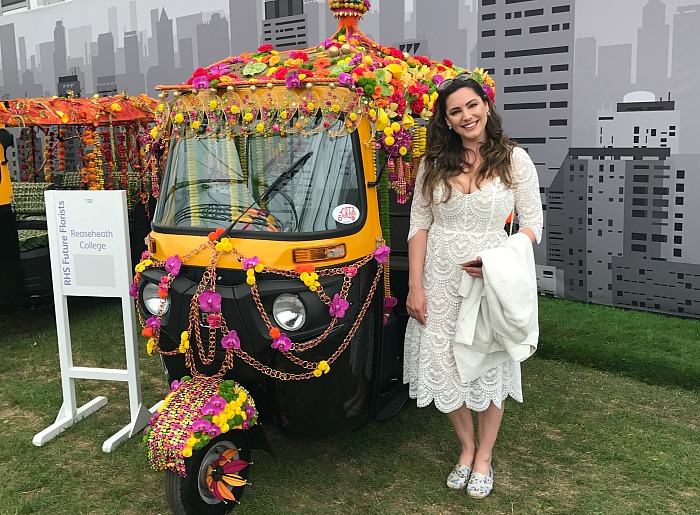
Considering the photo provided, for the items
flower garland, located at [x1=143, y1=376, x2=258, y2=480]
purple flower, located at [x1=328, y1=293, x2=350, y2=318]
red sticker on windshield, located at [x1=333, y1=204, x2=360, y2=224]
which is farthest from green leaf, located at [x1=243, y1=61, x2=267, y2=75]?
flower garland, located at [x1=143, y1=376, x2=258, y2=480]

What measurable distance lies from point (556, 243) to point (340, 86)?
3968mm

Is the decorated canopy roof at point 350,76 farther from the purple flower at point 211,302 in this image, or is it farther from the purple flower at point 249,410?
the purple flower at point 249,410

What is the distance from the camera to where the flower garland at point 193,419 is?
9.21 feet

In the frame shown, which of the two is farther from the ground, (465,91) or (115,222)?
(465,91)

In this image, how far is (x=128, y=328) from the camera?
398 cm

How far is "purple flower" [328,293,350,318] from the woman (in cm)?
41

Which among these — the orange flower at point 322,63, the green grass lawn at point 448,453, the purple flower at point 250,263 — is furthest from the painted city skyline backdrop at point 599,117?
the purple flower at point 250,263

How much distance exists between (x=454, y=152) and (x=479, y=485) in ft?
5.20

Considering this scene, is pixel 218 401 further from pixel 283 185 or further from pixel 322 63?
pixel 322 63

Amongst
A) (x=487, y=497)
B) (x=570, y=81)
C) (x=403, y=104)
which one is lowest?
(x=487, y=497)

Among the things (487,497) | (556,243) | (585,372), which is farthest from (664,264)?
(487,497)

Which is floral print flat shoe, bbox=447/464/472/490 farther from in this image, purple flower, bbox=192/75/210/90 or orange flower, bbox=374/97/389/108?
purple flower, bbox=192/75/210/90

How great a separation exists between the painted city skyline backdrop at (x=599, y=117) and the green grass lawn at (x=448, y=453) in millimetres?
948

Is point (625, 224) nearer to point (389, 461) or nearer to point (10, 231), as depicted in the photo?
point (389, 461)
